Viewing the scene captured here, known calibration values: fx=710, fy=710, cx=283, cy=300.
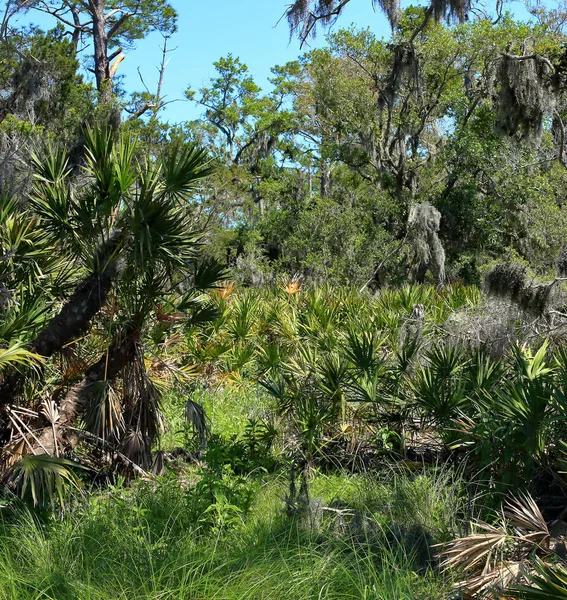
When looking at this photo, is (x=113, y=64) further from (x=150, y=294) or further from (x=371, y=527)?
(x=371, y=527)

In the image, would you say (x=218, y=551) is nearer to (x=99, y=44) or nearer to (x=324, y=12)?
(x=324, y=12)

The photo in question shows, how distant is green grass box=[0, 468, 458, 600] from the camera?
13.5ft

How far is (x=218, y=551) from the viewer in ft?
15.7

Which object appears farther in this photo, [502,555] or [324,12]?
[324,12]

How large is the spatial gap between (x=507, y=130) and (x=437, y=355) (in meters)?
5.71

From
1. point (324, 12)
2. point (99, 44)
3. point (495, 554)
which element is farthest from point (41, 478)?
point (99, 44)

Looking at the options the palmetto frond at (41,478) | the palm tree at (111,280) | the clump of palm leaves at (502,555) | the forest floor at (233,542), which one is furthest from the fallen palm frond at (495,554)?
the palm tree at (111,280)

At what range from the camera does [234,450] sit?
25.1ft

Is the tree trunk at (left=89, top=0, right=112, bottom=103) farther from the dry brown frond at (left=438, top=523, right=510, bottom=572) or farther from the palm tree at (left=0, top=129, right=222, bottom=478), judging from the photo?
the dry brown frond at (left=438, top=523, right=510, bottom=572)

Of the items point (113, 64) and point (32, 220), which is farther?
point (113, 64)

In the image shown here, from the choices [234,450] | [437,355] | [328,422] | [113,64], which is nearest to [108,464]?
[234,450]

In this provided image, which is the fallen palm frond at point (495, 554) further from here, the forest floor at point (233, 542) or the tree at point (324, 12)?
the tree at point (324, 12)

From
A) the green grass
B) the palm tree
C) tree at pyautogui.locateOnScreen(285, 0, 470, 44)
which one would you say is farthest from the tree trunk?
the green grass

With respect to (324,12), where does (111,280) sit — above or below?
below
